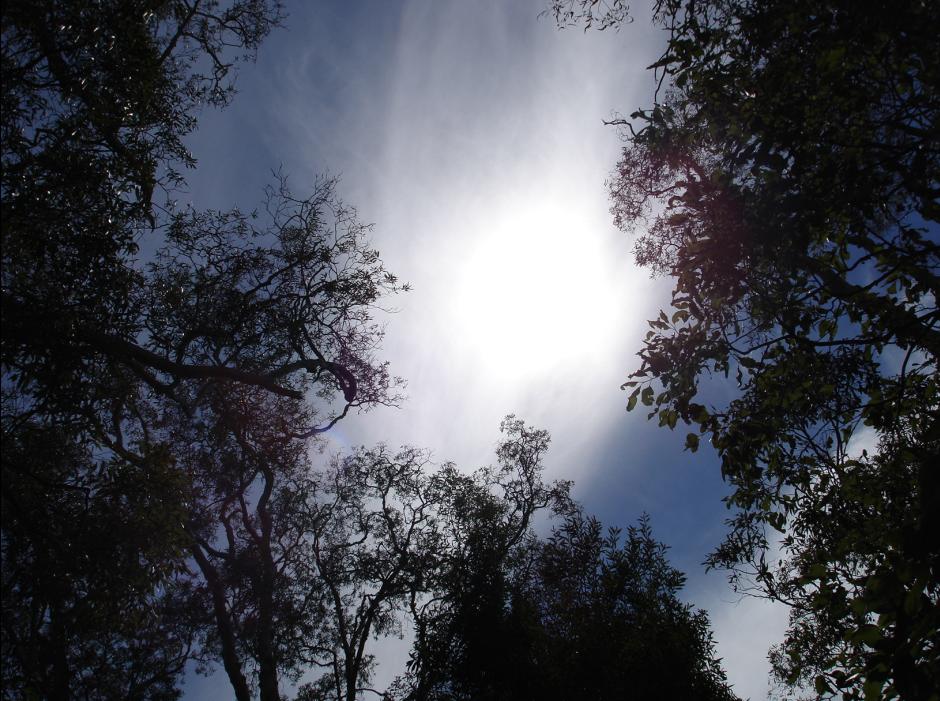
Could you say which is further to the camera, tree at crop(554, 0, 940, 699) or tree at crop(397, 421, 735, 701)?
tree at crop(397, 421, 735, 701)

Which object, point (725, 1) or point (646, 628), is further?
point (646, 628)

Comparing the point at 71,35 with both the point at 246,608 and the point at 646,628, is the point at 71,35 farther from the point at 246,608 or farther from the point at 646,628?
the point at 246,608

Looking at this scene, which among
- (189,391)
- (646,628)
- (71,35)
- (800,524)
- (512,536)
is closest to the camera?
(800,524)

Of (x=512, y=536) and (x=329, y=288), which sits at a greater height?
(x=329, y=288)

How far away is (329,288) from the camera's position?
658 inches

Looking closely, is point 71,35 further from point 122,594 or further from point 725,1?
point 725,1

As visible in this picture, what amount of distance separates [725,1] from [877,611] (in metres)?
10.2

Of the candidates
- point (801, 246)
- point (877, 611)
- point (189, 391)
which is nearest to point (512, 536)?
point (189, 391)

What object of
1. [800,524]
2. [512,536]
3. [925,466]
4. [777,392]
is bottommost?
[925,466]

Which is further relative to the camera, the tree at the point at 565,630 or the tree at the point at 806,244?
the tree at the point at 565,630

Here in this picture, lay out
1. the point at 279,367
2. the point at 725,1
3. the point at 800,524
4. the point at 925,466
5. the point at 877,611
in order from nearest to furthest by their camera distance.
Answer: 1. the point at 877,611
2. the point at 925,466
3. the point at 800,524
4. the point at 725,1
5. the point at 279,367

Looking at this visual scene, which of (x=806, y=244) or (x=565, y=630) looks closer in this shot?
(x=806, y=244)

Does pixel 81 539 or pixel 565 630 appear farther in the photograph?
pixel 565 630

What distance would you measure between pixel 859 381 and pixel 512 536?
15.8 m
